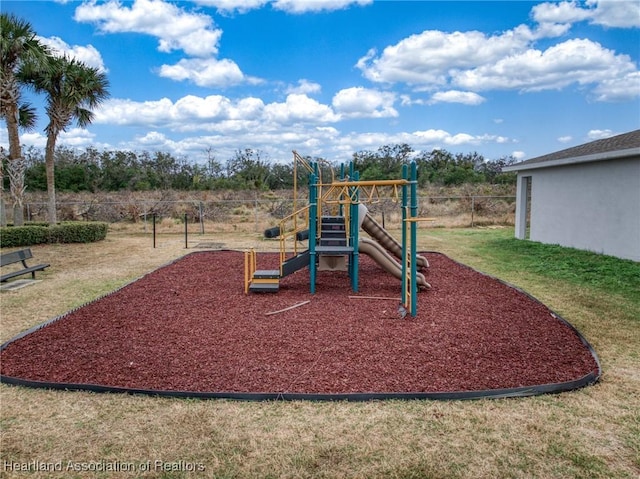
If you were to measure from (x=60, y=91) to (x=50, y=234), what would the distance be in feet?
18.4

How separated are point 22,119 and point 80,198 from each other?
12065 millimetres

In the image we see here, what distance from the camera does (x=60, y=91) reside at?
16.5 metres

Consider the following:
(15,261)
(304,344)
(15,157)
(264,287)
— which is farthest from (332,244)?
(15,157)

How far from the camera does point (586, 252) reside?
37.5 feet

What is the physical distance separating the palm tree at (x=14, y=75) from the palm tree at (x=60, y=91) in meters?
0.60

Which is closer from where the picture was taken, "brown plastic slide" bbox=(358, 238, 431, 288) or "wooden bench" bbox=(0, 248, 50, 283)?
"brown plastic slide" bbox=(358, 238, 431, 288)

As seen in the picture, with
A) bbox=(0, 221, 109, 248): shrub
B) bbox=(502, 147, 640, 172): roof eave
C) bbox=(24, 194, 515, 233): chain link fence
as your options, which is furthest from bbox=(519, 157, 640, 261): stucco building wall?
bbox=(0, 221, 109, 248): shrub

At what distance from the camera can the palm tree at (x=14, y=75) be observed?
14.9 metres

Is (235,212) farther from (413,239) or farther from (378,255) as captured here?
(413,239)

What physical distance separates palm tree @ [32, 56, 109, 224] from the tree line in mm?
17469

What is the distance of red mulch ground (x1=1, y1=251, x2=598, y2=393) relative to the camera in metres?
4.18

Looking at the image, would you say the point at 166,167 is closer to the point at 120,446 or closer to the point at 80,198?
the point at 80,198

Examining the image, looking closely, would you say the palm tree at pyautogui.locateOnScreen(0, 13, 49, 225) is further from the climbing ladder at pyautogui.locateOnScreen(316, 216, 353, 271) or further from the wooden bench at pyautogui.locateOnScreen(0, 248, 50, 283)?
the climbing ladder at pyautogui.locateOnScreen(316, 216, 353, 271)

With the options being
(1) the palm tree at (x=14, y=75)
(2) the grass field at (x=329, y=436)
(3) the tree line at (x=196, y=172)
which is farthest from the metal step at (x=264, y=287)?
(3) the tree line at (x=196, y=172)
